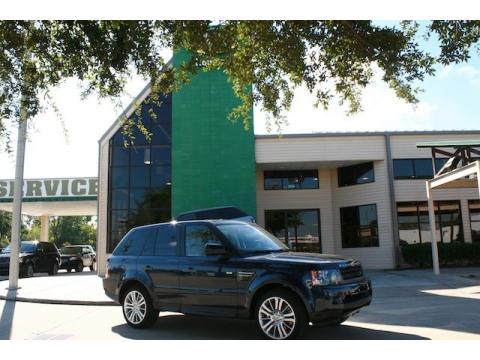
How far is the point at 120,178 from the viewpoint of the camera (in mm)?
21375

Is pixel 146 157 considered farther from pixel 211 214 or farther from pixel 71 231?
pixel 71 231

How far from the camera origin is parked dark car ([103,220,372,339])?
631cm

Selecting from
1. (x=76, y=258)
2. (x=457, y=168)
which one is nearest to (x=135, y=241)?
(x=457, y=168)

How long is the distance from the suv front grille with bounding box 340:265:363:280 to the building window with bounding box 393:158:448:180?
15.1 m

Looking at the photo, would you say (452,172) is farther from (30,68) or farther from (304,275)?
(30,68)

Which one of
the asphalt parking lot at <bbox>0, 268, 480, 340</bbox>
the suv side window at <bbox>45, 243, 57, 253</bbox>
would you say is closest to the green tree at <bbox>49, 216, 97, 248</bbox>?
the suv side window at <bbox>45, 243, 57, 253</bbox>

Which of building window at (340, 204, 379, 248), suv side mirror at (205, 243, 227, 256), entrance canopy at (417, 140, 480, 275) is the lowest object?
suv side mirror at (205, 243, 227, 256)

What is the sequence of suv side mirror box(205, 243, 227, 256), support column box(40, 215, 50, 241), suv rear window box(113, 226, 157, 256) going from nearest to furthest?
1. suv side mirror box(205, 243, 227, 256)
2. suv rear window box(113, 226, 157, 256)
3. support column box(40, 215, 50, 241)

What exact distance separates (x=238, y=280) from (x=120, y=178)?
15.6 m

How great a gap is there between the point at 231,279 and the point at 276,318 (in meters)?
0.90

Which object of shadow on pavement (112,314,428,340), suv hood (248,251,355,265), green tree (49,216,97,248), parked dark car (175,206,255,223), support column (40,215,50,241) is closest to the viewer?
suv hood (248,251,355,265)

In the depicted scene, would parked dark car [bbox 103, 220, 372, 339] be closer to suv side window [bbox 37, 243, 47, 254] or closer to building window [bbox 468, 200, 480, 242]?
suv side window [bbox 37, 243, 47, 254]

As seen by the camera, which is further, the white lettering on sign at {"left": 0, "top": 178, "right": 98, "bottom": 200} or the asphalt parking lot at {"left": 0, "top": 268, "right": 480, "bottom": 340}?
the white lettering on sign at {"left": 0, "top": 178, "right": 98, "bottom": 200}
